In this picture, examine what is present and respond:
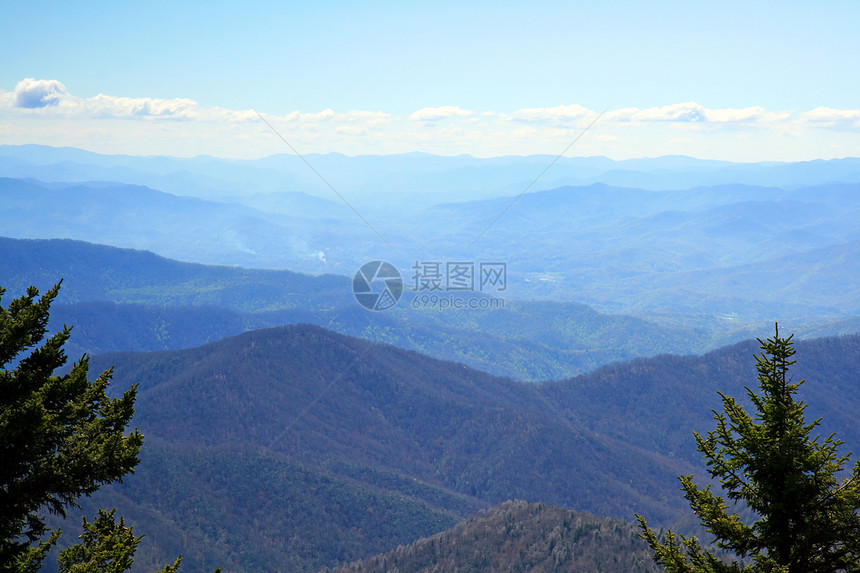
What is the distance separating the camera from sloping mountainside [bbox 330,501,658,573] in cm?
4959

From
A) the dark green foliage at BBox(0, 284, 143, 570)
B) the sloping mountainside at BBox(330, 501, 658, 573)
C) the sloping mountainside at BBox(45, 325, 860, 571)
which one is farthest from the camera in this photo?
the sloping mountainside at BBox(45, 325, 860, 571)

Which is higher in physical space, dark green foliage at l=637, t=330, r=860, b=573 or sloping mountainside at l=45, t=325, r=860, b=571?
dark green foliage at l=637, t=330, r=860, b=573

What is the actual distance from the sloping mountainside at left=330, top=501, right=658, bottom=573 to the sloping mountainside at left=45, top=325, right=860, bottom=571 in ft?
49.4

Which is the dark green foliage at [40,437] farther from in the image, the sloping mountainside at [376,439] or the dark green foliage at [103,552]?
the sloping mountainside at [376,439]

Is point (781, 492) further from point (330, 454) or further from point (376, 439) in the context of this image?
point (376, 439)

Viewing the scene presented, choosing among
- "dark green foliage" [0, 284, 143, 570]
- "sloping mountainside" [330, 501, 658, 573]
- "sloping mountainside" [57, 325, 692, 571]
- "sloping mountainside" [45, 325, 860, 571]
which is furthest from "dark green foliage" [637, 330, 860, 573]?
"sloping mountainside" [45, 325, 860, 571]

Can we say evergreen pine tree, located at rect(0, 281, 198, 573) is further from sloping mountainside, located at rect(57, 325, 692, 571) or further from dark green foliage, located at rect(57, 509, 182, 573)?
sloping mountainside, located at rect(57, 325, 692, 571)

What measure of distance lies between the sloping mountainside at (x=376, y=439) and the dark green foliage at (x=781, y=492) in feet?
197

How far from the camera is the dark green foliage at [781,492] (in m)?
10.3

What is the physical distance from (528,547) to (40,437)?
5115 centimetres

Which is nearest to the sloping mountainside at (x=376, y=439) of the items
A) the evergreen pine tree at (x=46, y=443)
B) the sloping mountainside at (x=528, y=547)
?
the sloping mountainside at (x=528, y=547)

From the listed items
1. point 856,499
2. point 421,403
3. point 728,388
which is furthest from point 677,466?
point 856,499

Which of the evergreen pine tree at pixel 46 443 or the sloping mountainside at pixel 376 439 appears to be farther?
the sloping mountainside at pixel 376 439

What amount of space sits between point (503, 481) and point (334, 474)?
1126 inches
